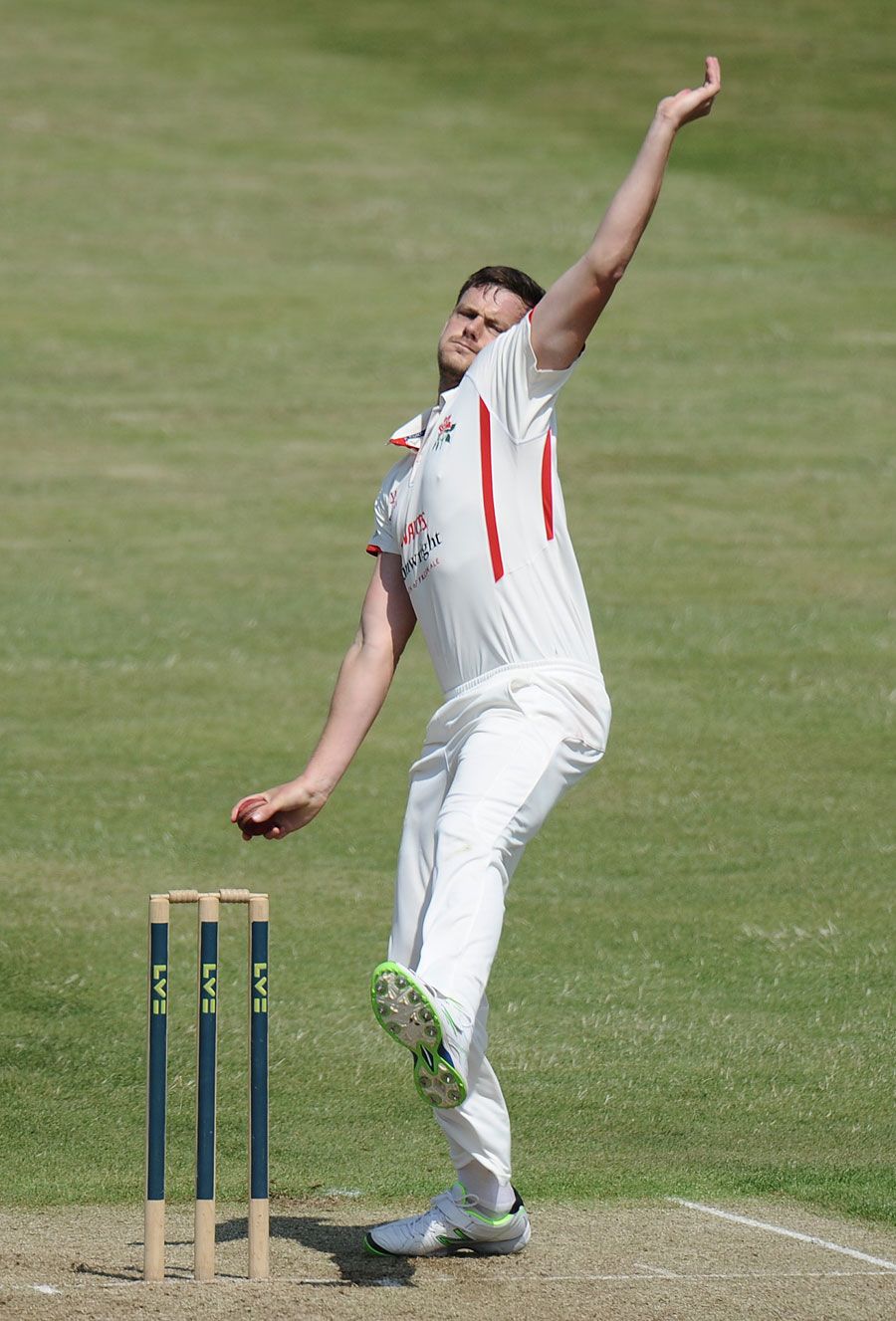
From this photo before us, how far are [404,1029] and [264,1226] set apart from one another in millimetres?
797

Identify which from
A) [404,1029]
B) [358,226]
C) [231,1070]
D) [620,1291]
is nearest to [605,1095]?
[231,1070]

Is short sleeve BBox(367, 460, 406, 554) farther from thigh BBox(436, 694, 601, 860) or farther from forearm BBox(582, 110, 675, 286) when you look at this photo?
forearm BBox(582, 110, 675, 286)

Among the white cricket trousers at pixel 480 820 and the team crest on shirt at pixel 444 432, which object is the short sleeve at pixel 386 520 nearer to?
the team crest on shirt at pixel 444 432

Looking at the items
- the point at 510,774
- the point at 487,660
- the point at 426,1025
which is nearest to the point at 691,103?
the point at 487,660

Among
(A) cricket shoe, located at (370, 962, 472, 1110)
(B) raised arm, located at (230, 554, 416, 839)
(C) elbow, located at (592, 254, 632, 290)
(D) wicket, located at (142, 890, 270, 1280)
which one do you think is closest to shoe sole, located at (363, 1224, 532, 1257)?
(D) wicket, located at (142, 890, 270, 1280)

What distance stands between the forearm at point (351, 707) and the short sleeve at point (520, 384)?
80 cm

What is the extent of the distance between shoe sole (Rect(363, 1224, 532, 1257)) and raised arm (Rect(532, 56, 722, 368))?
7.84ft

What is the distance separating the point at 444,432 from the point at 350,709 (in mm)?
815

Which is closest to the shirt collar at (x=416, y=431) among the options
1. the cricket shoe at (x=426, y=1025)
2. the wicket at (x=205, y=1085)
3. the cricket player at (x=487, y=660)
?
the cricket player at (x=487, y=660)

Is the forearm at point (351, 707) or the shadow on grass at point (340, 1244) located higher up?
the forearm at point (351, 707)

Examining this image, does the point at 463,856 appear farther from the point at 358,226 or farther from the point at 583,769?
the point at 358,226

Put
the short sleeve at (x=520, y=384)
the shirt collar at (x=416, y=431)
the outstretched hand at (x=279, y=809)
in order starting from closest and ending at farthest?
the short sleeve at (x=520, y=384)
the outstretched hand at (x=279, y=809)
the shirt collar at (x=416, y=431)

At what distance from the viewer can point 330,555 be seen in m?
16.4

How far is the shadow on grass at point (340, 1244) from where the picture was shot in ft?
16.8
